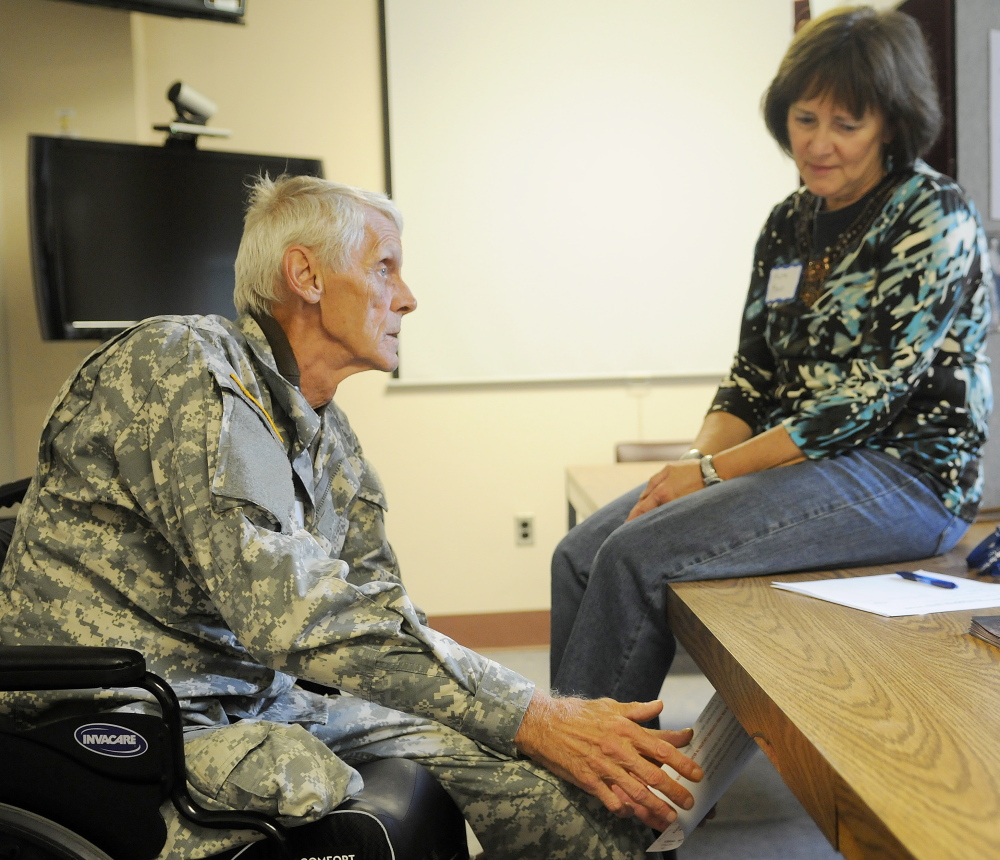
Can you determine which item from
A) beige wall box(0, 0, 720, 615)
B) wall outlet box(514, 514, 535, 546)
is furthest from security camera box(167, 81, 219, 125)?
wall outlet box(514, 514, 535, 546)

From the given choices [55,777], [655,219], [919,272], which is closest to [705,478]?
[919,272]

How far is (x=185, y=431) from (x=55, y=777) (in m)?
0.38

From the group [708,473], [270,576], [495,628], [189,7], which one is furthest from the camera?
[495,628]

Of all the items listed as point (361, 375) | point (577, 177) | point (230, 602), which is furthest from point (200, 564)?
point (577, 177)

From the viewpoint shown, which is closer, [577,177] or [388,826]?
[388,826]

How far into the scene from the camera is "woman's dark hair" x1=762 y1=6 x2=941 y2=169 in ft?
4.62

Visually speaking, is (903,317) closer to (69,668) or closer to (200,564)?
(200,564)

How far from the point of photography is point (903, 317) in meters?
1.34

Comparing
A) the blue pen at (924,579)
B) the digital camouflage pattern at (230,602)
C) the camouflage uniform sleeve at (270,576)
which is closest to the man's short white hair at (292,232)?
the digital camouflage pattern at (230,602)

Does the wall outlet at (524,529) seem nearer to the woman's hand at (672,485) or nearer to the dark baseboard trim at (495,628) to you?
the dark baseboard trim at (495,628)

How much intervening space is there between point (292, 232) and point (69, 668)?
0.67 m

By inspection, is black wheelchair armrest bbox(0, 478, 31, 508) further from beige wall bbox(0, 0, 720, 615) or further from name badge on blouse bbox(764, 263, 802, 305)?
beige wall bbox(0, 0, 720, 615)

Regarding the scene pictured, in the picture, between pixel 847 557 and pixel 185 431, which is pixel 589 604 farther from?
pixel 185 431

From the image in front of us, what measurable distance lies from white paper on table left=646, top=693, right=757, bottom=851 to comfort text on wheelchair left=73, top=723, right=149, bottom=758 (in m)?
0.57
